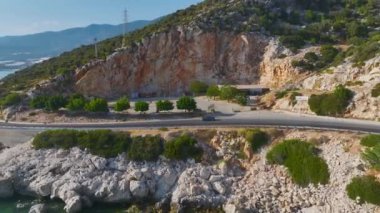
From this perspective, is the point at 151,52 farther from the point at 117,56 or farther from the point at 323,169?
the point at 323,169

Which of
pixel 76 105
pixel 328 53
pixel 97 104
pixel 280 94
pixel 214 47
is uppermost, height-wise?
pixel 214 47

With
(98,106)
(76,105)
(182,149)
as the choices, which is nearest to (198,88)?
(98,106)

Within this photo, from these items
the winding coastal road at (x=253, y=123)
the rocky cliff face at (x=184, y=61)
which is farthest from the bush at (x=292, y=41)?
the winding coastal road at (x=253, y=123)

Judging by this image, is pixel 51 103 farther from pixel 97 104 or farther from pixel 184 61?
pixel 184 61

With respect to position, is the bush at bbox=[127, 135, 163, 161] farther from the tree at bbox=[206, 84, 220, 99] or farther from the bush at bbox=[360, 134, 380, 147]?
the tree at bbox=[206, 84, 220, 99]

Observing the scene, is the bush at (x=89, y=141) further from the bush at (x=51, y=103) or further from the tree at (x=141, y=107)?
the bush at (x=51, y=103)

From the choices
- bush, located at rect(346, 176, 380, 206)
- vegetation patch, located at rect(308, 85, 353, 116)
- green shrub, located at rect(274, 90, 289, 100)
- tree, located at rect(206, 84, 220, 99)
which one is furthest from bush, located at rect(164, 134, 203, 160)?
tree, located at rect(206, 84, 220, 99)

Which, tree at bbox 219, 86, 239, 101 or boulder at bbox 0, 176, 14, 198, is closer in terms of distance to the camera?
boulder at bbox 0, 176, 14, 198
